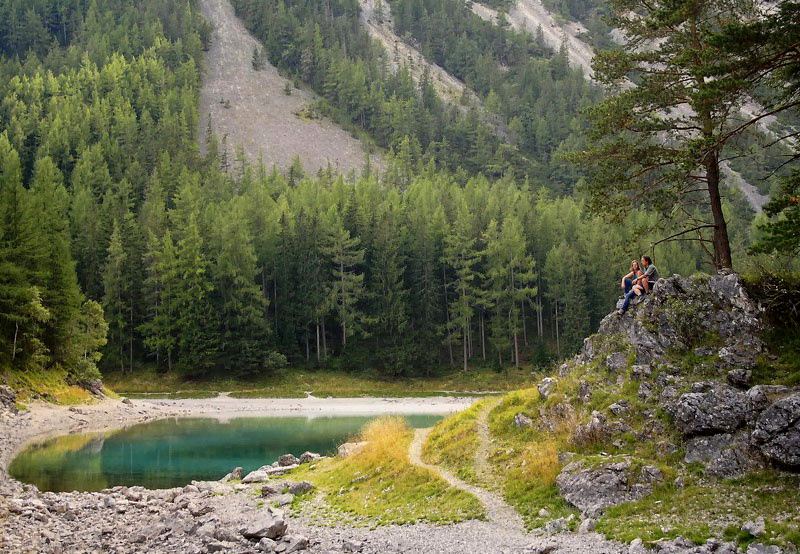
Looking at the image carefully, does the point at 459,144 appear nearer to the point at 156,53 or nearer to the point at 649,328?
the point at 156,53

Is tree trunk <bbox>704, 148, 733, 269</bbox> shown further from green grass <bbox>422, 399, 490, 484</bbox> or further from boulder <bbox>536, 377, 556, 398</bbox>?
green grass <bbox>422, 399, 490, 484</bbox>

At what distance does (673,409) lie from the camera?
18.5m

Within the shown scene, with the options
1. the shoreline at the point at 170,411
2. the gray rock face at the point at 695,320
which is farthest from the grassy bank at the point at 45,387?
the gray rock face at the point at 695,320

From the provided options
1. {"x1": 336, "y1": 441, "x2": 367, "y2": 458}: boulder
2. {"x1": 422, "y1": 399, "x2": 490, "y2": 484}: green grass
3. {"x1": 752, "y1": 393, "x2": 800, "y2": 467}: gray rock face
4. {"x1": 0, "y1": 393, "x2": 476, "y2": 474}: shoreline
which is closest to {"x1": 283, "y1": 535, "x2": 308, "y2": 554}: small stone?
{"x1": 422, "y1": 399, "x2": 490, "y2": 484}: green grass

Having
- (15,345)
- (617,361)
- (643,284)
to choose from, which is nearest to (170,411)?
(15,345)

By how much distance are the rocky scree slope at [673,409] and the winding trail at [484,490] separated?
1382mm

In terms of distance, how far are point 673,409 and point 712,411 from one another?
1138 mm

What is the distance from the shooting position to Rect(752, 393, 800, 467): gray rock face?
50.4 ft

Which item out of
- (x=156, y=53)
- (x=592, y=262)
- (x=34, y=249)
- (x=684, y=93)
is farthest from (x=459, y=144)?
(x=684, y=93)

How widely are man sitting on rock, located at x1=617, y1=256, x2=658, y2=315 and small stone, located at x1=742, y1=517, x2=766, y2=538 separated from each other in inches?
392

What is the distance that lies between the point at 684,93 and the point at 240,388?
2356 inches

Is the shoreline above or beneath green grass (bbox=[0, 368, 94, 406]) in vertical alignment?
beneath

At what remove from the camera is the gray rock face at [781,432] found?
15375 mm

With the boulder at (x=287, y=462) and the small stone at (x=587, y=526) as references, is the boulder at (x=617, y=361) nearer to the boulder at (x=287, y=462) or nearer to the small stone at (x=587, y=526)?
the small stone at (x=587, y=526)
